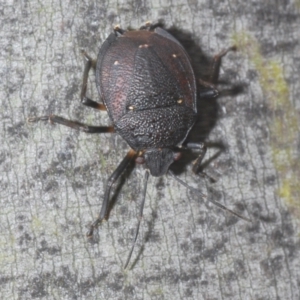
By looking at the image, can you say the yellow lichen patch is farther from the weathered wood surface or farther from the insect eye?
the insect eye

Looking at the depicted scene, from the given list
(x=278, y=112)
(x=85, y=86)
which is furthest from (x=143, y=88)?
(x=278, y=112)

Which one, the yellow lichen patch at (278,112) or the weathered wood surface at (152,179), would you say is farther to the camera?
the yellow lichen patch at (278,112)

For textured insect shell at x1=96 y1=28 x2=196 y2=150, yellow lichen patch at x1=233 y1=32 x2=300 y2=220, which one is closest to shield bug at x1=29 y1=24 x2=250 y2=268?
textured insect shell at x1=96 y1=28 x2=196 y2=150

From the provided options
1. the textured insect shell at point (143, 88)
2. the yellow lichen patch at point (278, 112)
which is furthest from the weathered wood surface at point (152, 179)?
the textured insect shell at point (143, 88)

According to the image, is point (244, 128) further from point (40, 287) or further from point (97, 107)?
point (40, 287)

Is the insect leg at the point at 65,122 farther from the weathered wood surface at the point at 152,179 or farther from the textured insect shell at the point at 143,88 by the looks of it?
the textured insect shell at the point at 143,88

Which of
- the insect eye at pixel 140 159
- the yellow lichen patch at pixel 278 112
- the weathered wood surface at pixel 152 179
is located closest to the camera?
the weathered wood surface at pixel 152 179

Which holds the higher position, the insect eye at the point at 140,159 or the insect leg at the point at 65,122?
the insect leg at the point at 65,122
